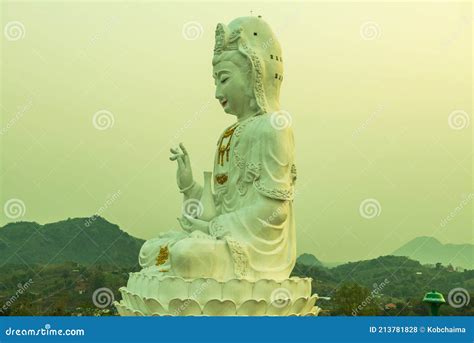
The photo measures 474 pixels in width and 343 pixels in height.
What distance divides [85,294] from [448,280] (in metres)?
4.93

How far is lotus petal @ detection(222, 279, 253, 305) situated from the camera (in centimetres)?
520

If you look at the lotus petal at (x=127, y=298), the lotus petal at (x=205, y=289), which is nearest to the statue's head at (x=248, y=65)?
the lotus petal at (x=205, y=289)

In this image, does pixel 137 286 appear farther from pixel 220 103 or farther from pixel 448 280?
pixel 448 280

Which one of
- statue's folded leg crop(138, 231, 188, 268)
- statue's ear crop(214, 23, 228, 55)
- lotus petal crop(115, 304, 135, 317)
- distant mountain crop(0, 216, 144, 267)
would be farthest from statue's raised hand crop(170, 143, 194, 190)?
distant mountain crop(0, 216, 144, 267)

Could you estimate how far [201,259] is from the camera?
530 centimetres

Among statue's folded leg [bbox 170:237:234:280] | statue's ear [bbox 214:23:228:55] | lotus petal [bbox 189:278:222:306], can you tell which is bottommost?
lotus petal [bbox 189:278:222:306]

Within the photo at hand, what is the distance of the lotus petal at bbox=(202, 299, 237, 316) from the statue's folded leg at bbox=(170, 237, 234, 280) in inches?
10.4

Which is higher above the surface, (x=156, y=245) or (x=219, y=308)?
(x=156, y=245)

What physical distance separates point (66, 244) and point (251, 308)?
13.7ft

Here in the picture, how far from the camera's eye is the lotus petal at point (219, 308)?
5125 mm

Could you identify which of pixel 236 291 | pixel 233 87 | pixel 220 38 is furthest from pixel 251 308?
pixel 220 38

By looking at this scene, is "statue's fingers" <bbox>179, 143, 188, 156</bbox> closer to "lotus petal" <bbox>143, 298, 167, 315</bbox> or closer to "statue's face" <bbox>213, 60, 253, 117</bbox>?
"statue's face" <bbox>213, 60, 253, 117</bbox>

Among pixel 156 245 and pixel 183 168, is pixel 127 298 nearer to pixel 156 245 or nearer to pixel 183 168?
pixel 156 245

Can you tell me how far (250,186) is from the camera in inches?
231
